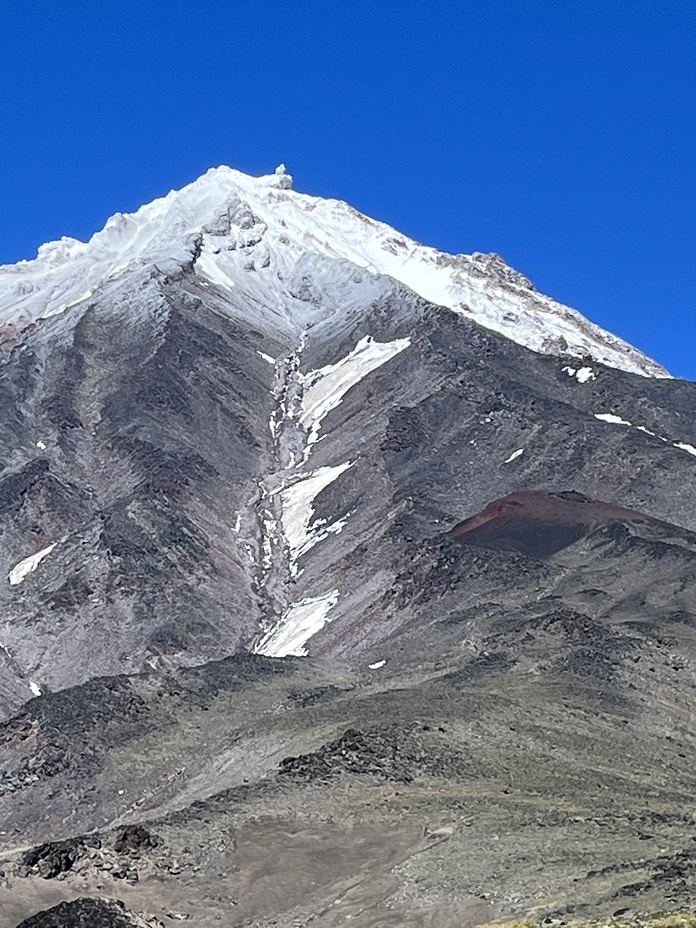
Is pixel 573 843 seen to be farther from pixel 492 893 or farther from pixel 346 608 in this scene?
pixel 346 608

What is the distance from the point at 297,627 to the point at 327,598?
4.58 metres

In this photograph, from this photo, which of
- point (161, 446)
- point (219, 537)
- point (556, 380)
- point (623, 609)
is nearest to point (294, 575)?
point (219, 537)

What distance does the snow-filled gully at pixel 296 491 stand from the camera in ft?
332

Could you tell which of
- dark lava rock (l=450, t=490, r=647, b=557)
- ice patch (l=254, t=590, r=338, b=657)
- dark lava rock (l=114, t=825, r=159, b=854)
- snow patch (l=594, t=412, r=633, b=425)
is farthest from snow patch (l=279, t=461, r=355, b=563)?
dark lava rock (l=114, t=825, r=159, b=854)

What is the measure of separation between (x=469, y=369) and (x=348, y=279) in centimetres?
3945

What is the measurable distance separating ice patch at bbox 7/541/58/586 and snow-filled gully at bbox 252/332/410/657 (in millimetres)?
16938

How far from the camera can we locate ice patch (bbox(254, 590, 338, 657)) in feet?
314

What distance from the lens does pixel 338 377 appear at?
14988cm

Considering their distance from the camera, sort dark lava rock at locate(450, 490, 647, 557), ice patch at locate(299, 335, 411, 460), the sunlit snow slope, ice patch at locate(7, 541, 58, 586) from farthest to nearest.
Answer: the sunlit snow slope < ice patch at locate(299, 335, 411, 460) < ice patch at locate(7, 541, 58, 586) < dark lava rock at locate(450, 490, 647, 557)

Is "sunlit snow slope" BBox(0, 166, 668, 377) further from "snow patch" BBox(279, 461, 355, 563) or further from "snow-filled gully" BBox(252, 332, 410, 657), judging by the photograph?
"snow patch" BBox(279, 461, 355, 563)

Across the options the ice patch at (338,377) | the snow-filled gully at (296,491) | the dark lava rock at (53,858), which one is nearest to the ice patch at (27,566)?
the snow-filled gully at (296,491)

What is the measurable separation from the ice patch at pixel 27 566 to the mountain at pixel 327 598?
0.23m

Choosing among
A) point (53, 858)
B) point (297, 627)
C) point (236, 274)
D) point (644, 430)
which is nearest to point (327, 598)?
point (297, 627)

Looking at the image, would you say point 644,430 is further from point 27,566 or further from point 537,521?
point 27,566
